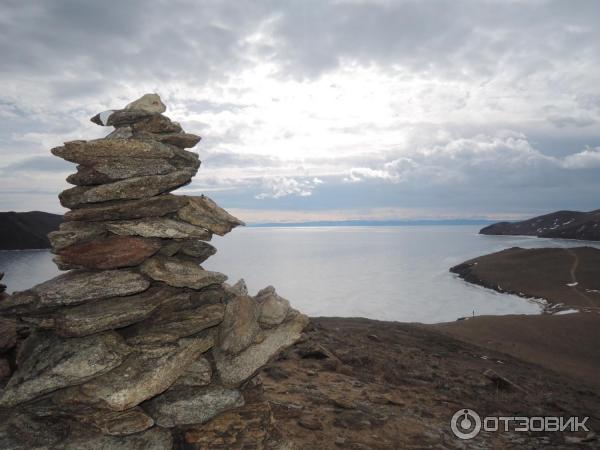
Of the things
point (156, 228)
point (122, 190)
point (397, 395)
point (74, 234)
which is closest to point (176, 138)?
point (122, 190)

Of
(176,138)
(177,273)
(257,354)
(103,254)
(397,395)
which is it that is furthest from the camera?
(397,395)

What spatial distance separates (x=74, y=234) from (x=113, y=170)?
248 cm

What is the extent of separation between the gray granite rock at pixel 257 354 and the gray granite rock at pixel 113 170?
22.2 feet

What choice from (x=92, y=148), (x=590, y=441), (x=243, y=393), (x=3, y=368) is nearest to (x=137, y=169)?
(x=92, y=148)

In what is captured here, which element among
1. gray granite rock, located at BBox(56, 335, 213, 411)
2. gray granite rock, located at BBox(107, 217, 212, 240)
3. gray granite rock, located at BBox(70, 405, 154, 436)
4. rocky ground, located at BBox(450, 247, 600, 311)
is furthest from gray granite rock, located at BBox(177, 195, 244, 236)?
rocky ground, located at BBox(450, 247, 600, 311)

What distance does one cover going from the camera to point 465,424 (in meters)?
16.5

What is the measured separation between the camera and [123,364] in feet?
37.6

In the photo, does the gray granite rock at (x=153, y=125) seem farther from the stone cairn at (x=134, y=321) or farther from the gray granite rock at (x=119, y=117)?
the gray granite rock at (x=119, y=117)

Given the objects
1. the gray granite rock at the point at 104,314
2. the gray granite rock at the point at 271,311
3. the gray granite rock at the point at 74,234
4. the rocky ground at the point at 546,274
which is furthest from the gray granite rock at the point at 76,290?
the rocky ground at the point at 546,274

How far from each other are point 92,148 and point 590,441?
22427mm

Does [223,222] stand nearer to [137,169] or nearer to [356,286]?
[137,169]

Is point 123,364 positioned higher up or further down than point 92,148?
further down

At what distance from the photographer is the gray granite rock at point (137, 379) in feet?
35.1
